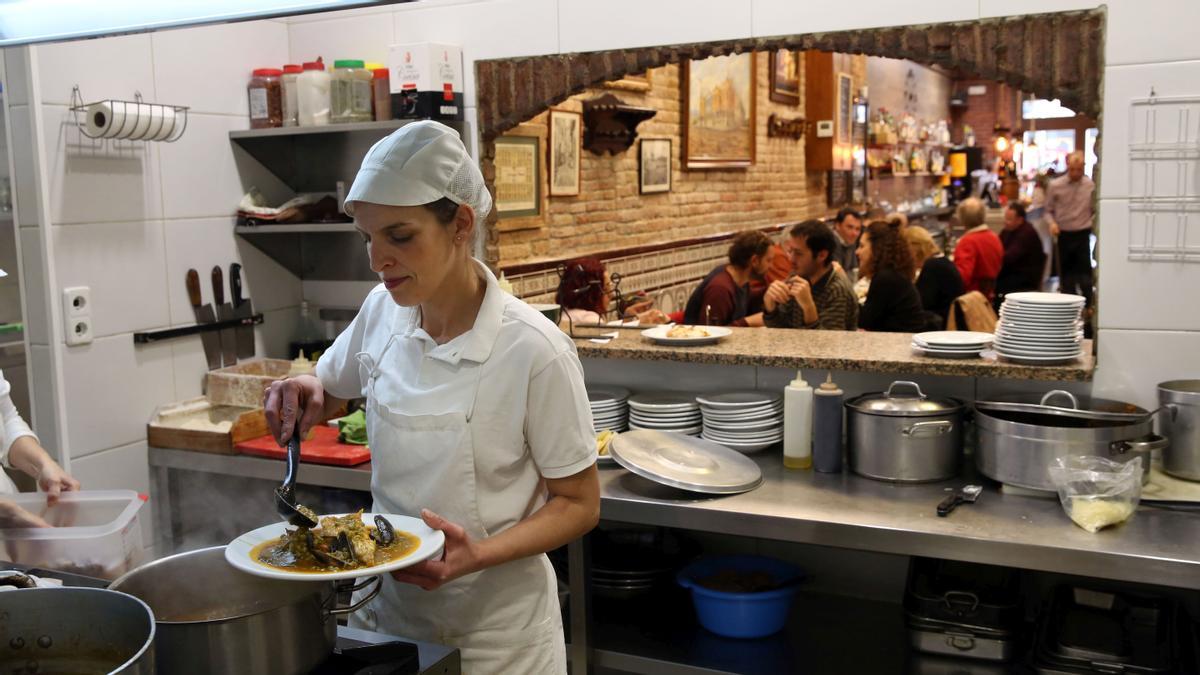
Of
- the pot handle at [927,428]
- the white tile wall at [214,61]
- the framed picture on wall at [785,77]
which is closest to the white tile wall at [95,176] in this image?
the white tile wall at [214,61]

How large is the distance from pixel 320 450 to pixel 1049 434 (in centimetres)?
234

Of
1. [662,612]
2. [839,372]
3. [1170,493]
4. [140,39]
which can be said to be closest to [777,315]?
[839,372]

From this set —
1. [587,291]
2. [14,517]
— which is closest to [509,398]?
[14,517]

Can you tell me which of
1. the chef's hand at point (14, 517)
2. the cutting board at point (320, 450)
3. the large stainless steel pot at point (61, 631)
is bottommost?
the cutting board at point (320, 450)

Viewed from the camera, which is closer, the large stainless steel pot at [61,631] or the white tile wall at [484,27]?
the large stainless steel pot at [61,631]

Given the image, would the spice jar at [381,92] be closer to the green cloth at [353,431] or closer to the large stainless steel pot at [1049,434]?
the green cloth at [353,431]

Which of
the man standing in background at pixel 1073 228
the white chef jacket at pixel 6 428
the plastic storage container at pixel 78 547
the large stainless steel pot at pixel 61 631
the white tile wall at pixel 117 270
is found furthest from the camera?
the man standing in background at pixel 1073 228

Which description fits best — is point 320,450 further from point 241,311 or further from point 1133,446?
point 1133,446

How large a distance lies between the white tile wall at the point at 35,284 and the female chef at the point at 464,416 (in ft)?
5.67

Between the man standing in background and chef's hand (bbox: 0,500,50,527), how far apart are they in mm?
8782

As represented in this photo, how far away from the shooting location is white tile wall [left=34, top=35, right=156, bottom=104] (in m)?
3.43

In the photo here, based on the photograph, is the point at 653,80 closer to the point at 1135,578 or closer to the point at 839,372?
the point at 839,372

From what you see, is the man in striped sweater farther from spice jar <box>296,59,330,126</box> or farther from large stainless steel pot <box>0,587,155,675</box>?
large stainless steel pot <box>0,587,155,675</box>

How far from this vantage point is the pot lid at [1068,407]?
2.91 meters
